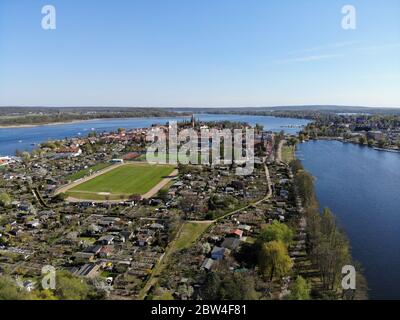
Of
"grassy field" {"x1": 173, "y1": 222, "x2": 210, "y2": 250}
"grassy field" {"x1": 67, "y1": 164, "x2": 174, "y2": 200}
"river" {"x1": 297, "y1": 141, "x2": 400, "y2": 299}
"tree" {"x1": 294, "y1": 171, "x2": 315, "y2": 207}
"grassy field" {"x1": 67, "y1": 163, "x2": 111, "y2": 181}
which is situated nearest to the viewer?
"river" {"x1": 297, "y1": 141, "x2": 400, "y2": 299}

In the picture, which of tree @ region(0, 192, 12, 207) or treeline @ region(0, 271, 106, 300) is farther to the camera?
tree @ region(0, 192, 12, 207)

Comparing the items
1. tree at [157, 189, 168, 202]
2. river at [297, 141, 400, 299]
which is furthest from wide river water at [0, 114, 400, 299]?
tree at [157, 189, 168, 202]

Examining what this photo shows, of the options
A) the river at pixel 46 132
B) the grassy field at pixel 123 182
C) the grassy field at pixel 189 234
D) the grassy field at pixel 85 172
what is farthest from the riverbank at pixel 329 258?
the river at pixel 46 132

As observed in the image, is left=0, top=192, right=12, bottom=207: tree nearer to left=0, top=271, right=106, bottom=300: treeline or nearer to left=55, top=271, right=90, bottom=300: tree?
left=0, top=271, right=106, bottom=300: treeline

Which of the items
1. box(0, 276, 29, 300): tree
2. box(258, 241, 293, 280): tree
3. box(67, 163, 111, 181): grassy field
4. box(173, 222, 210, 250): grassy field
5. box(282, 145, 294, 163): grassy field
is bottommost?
box(173, 222, 210, 250): grassy field

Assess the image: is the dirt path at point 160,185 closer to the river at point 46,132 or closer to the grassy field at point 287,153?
the grassy field at point 287,153

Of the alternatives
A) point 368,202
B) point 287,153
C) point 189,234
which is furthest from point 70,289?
point 287,153
